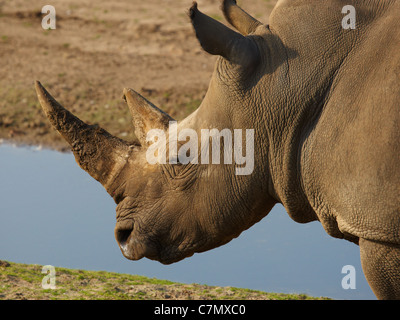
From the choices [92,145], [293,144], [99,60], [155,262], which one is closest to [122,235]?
[92,145]

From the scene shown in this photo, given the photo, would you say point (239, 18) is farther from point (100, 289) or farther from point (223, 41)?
point (100, 289)

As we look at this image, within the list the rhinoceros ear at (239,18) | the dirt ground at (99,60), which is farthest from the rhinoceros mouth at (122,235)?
the dirt ground at (99,60)

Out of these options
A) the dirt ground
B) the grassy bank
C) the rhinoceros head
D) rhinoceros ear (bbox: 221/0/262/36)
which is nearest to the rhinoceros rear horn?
the rhinoceros head

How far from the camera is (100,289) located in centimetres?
530

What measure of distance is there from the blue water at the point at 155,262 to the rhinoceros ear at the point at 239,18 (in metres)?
2.64

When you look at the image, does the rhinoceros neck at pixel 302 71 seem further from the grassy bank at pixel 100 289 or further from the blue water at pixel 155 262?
the blue water at pixel 155 262

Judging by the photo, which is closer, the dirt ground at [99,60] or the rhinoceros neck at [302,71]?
the rhinoceros neck at [302,71]

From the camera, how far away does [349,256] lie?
677 centimetres

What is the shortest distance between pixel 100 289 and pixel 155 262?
66.3 inches

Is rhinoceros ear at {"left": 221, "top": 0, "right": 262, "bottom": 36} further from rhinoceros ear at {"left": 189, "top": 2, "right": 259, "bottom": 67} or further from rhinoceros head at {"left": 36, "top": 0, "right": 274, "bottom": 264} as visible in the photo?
rhinoceros ear at {"left": 189, "top": 2, "right": 259, "bottom": 67}

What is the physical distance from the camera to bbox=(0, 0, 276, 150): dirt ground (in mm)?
9859

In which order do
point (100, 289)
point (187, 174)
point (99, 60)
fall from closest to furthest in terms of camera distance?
1. point (187, 174)
2. point (100, 289)
3. point (99, 60)

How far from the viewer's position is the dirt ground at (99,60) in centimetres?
986
